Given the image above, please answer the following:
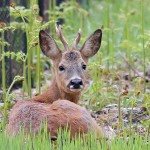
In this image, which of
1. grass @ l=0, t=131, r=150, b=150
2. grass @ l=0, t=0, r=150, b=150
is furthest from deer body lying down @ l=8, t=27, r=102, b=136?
grass @ l=0, t=131, r=150, b=150

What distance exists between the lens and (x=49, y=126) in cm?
813

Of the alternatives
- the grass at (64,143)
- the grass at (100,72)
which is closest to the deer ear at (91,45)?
the grass at (100,72)

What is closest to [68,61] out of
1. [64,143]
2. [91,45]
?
[91,45]

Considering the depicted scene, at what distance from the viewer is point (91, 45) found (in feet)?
35.2

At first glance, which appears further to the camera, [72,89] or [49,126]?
[72,89]

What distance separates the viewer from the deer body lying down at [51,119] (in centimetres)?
818

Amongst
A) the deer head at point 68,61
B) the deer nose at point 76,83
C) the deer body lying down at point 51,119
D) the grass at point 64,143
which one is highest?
the deer head at point 68,61

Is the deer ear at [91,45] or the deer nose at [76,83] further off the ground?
the deer ear at [91,45]

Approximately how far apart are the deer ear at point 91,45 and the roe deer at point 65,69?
1 centimetres

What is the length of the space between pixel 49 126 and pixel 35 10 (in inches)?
102

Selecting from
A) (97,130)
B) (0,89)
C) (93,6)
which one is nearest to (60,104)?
(97,130)

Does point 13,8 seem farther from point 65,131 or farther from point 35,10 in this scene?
point 65,131

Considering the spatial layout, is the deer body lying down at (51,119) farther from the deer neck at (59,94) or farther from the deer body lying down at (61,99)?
the deer neck at (59,94)

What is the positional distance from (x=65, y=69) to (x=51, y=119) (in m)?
2.08
